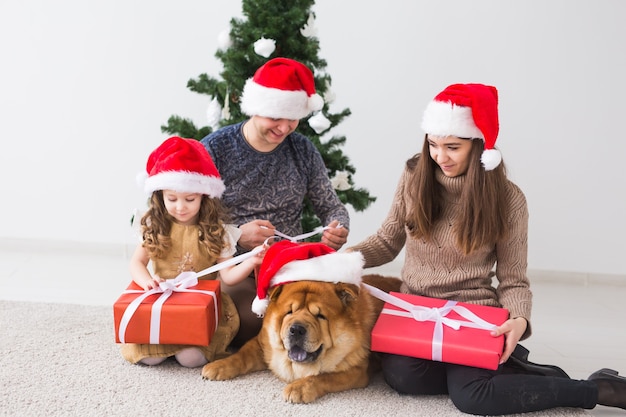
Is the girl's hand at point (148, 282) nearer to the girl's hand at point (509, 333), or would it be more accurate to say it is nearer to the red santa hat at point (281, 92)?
the red santa hat at point (281, 92)

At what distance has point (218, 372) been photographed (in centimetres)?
209

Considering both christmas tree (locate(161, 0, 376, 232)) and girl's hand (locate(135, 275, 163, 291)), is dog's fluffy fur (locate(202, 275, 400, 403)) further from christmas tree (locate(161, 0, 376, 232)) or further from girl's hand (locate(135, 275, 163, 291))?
christmas tree (locate(161, 0, 376, 232))

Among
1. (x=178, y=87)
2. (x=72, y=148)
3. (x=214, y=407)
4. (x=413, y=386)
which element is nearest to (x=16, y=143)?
(x=72, y=148)

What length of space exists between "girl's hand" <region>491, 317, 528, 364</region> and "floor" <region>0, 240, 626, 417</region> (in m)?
0.37

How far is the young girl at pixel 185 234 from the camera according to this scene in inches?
86.0

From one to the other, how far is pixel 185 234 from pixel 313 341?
2.16 ft

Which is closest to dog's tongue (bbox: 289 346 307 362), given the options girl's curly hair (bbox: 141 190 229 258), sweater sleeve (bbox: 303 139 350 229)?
girl's curly hair (bbox: 141 190 229 258)

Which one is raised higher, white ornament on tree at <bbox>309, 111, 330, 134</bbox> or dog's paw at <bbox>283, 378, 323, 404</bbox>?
white ornament on tree at <bbox>309, 111, 330, 134</bbox>

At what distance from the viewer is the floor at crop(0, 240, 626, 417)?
261 cm

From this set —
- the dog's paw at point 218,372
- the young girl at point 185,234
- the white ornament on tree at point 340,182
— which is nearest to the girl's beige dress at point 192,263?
the young girl at point 185,234

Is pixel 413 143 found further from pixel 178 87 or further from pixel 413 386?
pixel 413 386

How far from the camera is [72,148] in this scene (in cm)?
377

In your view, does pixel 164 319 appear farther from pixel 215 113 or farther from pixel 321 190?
pixel 215 113

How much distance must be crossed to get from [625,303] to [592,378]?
153 centimetres
